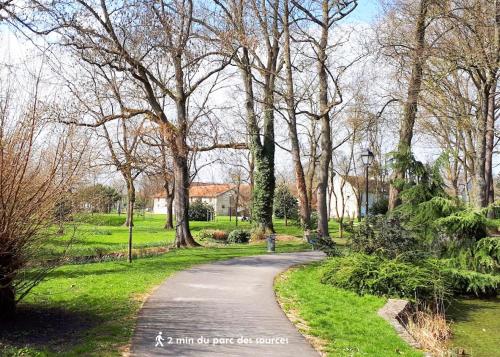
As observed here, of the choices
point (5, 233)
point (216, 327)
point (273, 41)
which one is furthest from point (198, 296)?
point (273, 41)

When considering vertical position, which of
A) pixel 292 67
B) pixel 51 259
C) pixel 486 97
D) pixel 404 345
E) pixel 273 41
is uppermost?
pixel 273 41

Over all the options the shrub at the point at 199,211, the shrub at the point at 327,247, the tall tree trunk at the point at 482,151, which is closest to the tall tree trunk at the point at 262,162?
the shrub at the point at 327,247

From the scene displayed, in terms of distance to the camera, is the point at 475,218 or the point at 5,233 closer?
the point at 5,233

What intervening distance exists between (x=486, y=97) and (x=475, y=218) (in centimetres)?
482

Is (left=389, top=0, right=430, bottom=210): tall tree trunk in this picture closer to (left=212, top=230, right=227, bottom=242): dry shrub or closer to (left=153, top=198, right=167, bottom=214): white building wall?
(left=212, top=230, right=227, bottom=242): dry shrub

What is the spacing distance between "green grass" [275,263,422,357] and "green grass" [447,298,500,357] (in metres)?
1.58

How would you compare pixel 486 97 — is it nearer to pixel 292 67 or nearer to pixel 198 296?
pixel 292 67

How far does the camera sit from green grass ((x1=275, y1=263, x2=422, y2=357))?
7258 mm

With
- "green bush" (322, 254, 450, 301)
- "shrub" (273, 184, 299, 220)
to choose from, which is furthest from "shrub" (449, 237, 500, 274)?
"shrub" (273, 184, 299, 220)

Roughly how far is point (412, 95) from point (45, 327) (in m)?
16.4

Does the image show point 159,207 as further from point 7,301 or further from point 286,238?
point 7,301

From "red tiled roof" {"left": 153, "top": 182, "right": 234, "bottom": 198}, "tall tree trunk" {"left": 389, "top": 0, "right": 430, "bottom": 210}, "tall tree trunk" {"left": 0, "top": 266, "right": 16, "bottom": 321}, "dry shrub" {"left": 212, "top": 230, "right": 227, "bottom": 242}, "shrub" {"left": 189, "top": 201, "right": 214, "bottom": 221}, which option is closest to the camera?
"tall tree trunk" {"left": 0, "top": 266, "right": 16, "bottom": 321}

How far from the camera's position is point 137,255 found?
18750mm

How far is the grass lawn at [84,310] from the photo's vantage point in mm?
6766
